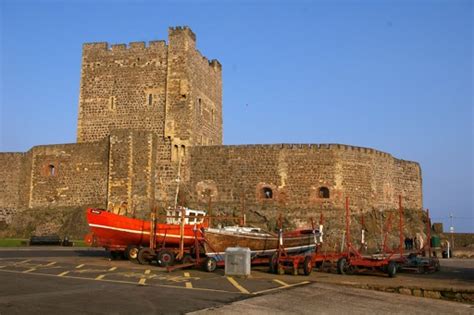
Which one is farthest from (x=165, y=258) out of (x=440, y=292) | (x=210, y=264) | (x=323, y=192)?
(x=323, y=192)

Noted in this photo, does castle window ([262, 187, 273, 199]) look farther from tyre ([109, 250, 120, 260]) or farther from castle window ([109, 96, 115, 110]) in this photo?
tyre ([109, 250, 120, 260])

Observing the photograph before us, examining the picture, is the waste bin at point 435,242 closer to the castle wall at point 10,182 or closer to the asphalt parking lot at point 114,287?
the asphalt parking lot at point 114,287

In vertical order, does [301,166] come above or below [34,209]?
above

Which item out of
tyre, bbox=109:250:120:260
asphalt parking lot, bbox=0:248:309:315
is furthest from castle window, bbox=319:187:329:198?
asphalt parking lot, bbox=0:248:309:315

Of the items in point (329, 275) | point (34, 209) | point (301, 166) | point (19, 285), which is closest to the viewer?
point (19, 285)

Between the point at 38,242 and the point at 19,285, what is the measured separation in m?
18.1

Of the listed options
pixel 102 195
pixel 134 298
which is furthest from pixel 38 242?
pixel 134 298

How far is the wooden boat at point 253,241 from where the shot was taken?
1888 centimetres

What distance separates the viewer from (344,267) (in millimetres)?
18172

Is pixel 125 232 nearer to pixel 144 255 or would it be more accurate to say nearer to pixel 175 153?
pixel 144 255

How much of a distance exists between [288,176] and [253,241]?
40.3 feet

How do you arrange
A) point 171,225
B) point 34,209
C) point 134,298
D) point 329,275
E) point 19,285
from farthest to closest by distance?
point 34,209, point 171,225, point 329,275, point 19,285, point 134,298

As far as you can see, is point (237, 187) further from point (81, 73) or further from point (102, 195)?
point (81, 73)

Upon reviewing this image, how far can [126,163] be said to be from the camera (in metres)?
31.8
